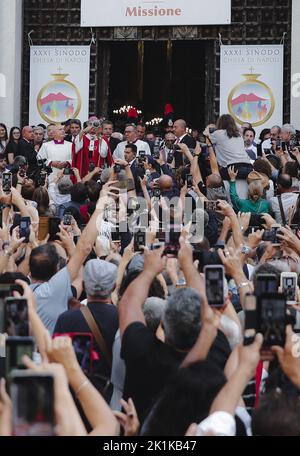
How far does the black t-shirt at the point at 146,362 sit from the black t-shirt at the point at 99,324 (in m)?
0.58

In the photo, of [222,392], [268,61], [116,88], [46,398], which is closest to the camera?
[46,398]

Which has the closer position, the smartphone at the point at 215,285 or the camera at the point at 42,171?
the smartphone at the point at 215,285

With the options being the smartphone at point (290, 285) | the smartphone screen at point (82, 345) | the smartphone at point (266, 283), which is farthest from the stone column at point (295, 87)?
the smartphone screen at point (82, 345)

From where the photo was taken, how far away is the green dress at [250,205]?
10422 millimetres

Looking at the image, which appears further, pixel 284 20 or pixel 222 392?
Answer: pixel 284 20

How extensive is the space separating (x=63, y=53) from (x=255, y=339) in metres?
15.0

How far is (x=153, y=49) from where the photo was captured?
21.7m

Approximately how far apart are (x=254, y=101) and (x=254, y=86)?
0.87ft

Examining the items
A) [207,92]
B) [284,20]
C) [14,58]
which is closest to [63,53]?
[14,58]

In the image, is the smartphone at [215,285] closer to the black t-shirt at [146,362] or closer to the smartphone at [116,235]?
the black t-shirt at [146,362]

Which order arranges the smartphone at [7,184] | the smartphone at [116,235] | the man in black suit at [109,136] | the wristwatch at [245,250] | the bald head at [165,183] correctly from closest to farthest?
the wristwatch at [245,250], the smartphone at [116,235], the smartphone at [7,184], the bald head at [165,183], the man in black suit at [109,136]

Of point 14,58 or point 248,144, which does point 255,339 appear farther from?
point 14,58

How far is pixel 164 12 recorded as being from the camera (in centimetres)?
1720

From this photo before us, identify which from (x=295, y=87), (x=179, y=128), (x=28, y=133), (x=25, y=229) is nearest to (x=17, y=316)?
(x=25, y=229)
